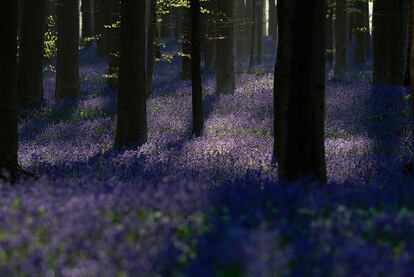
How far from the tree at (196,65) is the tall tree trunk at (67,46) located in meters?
8.53

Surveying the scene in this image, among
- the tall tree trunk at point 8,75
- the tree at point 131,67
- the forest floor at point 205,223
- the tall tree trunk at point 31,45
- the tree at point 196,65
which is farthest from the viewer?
the tall tree trunk at point 31,45

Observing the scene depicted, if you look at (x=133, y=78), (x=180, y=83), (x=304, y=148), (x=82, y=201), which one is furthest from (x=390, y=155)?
(x=180, y=83)

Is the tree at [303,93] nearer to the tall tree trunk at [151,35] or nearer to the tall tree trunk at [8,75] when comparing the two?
the tall tree trunk at [8,75]

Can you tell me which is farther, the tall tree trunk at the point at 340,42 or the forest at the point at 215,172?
the tall tree trunk at the point at 340,42

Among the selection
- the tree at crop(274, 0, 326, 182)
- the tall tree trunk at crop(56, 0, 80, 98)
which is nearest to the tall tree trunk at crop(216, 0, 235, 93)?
the tall tree trunk at crop(56, 0, 80, 98)

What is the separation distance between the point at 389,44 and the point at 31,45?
35.3 ft

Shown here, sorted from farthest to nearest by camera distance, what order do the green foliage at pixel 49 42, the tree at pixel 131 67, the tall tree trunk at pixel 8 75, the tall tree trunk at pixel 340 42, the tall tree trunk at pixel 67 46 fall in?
the tall tree trunk at pixel 340 42, the green foliage at pixel 49 42, the tall tree trunk at pixel 67 46, the tree at pixel 131 67, the tall tree trunk at pixel 8 75

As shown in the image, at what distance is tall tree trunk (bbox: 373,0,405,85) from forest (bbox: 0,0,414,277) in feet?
0.14

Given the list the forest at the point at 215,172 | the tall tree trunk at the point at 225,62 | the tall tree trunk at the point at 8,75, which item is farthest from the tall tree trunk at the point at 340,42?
the tall tree trunk at the point at 8,75

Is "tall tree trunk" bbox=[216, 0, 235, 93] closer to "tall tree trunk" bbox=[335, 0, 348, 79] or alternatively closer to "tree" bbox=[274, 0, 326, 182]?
"tall tree trunk" bbox=[335, 0, 348, 79]

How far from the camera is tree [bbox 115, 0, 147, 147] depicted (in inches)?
479

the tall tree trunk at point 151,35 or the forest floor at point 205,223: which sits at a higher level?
the tall tree trunk at point 151,35

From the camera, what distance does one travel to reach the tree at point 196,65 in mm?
13875

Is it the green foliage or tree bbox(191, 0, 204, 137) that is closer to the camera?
tree bbox(191, 0, 204, 137)
